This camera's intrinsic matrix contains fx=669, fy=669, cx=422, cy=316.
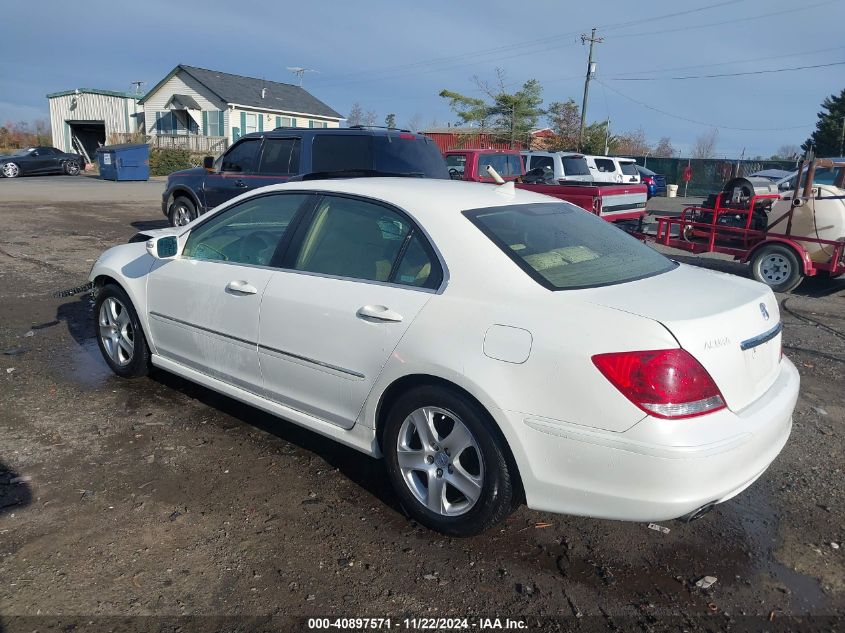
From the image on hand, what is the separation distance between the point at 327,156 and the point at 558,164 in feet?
32.4

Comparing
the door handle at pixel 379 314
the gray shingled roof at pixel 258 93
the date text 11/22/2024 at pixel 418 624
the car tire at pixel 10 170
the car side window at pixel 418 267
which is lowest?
the date text 11/22/2024 at pixel 418 624

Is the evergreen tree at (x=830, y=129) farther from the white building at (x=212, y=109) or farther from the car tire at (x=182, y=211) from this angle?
the car tire at (x=182, y=211)

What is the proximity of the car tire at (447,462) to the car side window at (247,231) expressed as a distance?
1.35 metres

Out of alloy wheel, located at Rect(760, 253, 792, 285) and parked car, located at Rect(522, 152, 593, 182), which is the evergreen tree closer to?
parked car, located at Rect(522, 152, 593, 182)

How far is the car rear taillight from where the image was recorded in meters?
2.49

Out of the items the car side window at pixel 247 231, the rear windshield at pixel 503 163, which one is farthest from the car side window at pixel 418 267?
the rear windshield at pixel 503 163

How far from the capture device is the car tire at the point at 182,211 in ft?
36.9

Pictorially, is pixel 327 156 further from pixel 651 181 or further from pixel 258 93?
pixel 258 93

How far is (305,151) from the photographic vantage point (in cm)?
888

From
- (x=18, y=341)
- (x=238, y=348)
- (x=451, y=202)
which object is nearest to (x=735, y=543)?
(x=451, y=202)

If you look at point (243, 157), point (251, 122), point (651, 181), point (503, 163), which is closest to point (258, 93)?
point (251, 122)

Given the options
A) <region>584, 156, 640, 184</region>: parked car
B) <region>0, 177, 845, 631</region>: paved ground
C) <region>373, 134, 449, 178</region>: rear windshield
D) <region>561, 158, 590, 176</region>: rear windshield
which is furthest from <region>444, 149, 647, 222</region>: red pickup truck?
<region>584, 156, 640, 184</region>: parked car

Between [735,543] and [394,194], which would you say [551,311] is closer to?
[394,194]

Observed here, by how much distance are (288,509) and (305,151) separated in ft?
21.3
